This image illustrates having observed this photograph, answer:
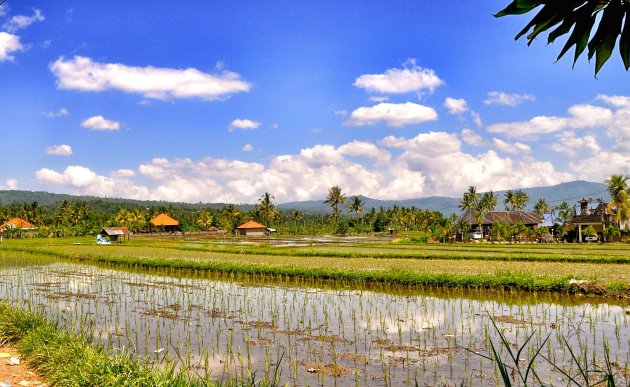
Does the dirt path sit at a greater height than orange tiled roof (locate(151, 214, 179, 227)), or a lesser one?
lesser

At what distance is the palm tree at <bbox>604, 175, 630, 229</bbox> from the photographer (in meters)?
43.4

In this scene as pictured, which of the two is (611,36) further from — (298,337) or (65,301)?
(65,301)

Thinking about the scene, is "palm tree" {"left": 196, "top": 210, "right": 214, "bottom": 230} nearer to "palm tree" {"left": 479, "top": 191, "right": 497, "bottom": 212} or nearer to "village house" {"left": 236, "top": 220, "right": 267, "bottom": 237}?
"village house" {"left": 236, "top": 220, "right": 267, "bottom": 237}

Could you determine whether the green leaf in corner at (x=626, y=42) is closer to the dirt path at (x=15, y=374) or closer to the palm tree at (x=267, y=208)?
the dirt path at (x=15, y=374)

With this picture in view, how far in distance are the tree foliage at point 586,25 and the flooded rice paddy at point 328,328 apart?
3339mm

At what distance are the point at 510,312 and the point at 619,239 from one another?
3802cm

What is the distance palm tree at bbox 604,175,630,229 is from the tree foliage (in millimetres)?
49720

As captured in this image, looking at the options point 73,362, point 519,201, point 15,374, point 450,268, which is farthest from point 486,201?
point 15,374

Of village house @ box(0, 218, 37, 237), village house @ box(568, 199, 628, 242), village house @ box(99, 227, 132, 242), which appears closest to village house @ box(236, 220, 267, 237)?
village house @ box(99, 227, 132, 242)

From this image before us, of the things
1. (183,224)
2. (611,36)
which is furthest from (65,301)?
(183,224)

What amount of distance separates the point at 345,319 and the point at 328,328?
1.07 meters

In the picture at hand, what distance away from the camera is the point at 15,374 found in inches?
276

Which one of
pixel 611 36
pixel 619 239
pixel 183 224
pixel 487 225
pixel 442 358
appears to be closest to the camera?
pixel 611 36

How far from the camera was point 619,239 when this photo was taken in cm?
4306
